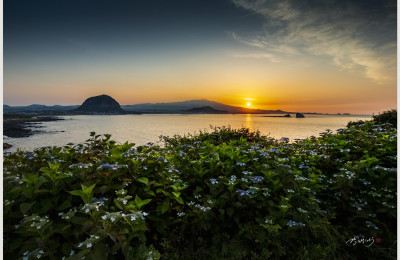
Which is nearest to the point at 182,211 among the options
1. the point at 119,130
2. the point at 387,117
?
the point at 119,130

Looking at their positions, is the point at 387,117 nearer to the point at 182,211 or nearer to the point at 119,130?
the point at 182,211

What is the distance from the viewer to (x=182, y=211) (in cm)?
279

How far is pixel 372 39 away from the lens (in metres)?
4.12

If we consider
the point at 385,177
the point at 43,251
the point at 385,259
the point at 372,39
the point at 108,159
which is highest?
the point at 372,39

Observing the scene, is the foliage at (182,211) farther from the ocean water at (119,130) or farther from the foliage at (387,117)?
the foliage at (387,117)

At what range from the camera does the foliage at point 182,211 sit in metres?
1.89

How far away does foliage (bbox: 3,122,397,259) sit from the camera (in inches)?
74.3

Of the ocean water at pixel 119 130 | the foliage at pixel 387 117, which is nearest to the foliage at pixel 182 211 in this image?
the ocean water at pixel 119 130

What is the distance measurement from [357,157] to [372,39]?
7.70ft

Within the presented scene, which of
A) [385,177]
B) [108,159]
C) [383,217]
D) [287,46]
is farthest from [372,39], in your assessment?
[108,159]

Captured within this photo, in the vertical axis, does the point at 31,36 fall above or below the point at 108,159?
above

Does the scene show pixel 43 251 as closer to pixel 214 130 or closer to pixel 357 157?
pixel 357 157

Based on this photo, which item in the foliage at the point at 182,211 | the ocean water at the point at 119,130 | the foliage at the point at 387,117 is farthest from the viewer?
the foliage at the point at 387,117

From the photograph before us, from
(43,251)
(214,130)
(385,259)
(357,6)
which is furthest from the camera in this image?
(214,130)
